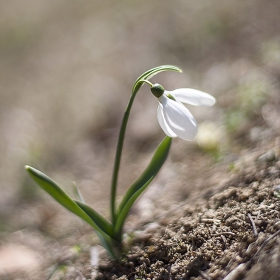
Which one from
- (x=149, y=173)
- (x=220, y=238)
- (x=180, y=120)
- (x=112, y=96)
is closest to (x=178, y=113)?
(x=180, y=120)

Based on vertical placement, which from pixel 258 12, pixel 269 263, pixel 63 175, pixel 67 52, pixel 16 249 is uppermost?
pixel 67 52

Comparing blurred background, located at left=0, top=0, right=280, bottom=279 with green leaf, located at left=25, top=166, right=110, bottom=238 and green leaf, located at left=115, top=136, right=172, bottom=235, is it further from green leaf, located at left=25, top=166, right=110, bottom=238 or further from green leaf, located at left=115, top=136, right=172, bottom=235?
green leaf, located at left=25, top=166, right=110, bottom=238

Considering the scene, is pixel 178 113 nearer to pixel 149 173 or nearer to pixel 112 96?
pixel 149 173

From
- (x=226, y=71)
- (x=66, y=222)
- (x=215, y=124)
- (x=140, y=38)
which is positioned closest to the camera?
(x=66, y=222)

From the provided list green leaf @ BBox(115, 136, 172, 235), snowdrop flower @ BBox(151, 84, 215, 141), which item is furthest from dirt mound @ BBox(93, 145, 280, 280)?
snowdrop flower @ BBox(151, 84, 215, 141)

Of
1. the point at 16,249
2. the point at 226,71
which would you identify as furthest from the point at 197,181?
the point at 226,71

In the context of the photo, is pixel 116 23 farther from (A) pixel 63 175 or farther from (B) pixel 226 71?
(A) pixel 63 175

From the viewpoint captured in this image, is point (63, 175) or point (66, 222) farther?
point (63, 175)
